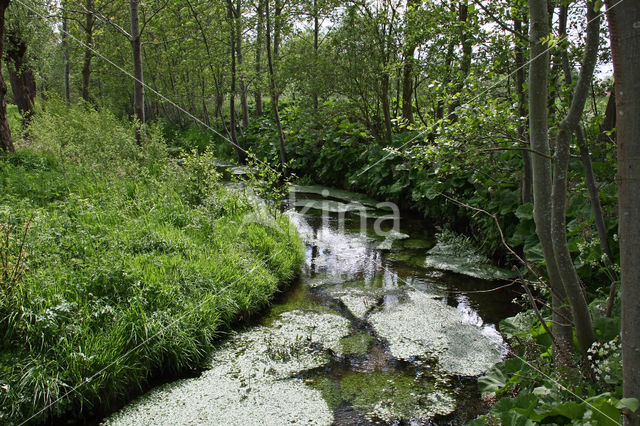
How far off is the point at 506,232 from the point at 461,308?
1.37 meters

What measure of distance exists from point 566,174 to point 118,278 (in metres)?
3.25

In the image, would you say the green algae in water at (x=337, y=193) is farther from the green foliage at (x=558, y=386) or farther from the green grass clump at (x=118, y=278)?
the green foliage at (x=558, y=386)

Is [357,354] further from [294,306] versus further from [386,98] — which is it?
[386,98]

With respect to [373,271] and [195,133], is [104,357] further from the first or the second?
[195,133]

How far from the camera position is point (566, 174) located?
2096mm

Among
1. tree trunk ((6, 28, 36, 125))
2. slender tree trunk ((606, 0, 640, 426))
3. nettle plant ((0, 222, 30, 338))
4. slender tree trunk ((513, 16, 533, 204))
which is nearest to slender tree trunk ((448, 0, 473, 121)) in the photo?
slender tree trunk ((513, 16, 533, 204))

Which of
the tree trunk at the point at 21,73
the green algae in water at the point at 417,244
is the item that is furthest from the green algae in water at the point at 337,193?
the tree trunk at the point at 21,73

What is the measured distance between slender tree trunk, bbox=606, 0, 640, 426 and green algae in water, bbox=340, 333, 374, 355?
2257mm

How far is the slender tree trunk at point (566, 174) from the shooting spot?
207cm

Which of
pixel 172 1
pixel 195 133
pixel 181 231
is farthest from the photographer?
pixel 195 133

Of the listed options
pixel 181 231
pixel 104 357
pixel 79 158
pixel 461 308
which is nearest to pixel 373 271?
pixel 461 308

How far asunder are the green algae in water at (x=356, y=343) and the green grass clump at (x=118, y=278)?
1031 mm

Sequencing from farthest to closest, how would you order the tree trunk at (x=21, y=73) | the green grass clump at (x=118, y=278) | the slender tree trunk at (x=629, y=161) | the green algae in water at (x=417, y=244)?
the tree trunk at (x=21, y=73) < the green algae in water at (x=417, y=244) < the green grass clump at (x=118, y=278) < the slender tree trunk at (x=629, y=161)

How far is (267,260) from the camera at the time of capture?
5.03 meters
